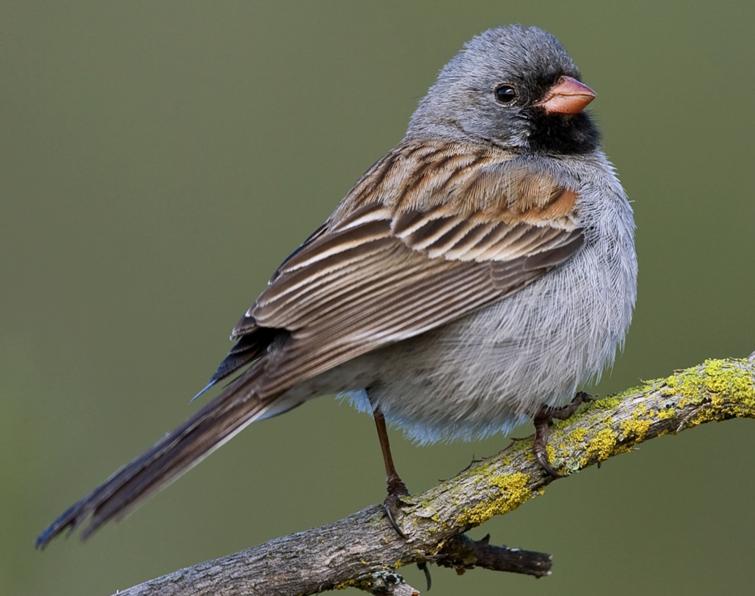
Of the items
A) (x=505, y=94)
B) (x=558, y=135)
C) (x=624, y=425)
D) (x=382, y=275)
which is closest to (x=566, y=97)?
(x=558, y=135)

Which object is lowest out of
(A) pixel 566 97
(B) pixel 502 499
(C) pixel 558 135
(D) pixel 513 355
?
(B) pixel 502 499

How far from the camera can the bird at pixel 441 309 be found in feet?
13.9

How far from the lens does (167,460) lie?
3881mm

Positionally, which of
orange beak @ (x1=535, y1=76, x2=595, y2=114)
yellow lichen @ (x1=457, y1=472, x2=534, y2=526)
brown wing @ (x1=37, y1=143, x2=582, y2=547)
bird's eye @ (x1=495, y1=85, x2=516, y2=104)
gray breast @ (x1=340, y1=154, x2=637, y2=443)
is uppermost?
bird's eye @ (x1=495, y1=85, x2=516, y2=104)

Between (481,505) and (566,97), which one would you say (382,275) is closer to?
(481,505)

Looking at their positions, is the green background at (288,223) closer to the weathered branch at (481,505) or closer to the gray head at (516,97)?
the gray head at (516,97)

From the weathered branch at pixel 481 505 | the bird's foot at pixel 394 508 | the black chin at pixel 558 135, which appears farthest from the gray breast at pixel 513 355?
the black chin at pixel 558 135

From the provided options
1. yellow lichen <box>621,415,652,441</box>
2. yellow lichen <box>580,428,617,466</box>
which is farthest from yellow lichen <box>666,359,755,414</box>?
yellow lichen <box>580,428,617,466</box>

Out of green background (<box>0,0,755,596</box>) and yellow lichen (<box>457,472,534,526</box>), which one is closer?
yellow lichen (<box>457,472,534,526</box>)

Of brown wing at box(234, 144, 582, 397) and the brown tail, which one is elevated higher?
brown wing at box(234, 144, 582, 397)

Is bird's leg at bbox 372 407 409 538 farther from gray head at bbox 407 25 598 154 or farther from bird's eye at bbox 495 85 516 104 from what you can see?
bird's eye at bbox 495 85 516 104

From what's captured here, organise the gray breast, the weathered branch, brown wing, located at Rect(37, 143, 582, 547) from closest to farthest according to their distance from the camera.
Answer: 1. brown wing, located at Rect(37, 143, 582, 547)
2. the weathered branch
3. the gray breast

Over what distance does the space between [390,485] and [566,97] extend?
1.94 m

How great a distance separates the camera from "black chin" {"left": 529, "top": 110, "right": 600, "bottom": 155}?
534 centimetres
